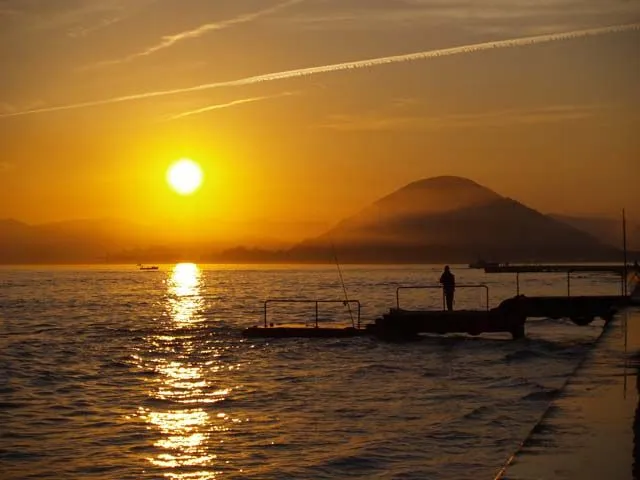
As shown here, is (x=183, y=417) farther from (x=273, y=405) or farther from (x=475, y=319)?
(x=475, y=319)

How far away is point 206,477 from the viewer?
14.2m

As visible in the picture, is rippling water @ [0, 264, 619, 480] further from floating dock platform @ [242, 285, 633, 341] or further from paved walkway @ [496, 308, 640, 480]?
paved walkway @ [496, 308, 640, 480]

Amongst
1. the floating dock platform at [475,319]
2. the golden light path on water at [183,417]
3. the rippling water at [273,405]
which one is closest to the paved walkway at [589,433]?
the rippling water at [273,405]

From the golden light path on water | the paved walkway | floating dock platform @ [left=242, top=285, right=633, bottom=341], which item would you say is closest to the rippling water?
the golden light path on water

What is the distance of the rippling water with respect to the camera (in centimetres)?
1522

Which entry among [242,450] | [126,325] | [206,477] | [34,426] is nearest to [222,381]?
[34,426]

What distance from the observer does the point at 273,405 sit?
21.7 metres

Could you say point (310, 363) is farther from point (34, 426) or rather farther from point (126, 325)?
point (126, 325)

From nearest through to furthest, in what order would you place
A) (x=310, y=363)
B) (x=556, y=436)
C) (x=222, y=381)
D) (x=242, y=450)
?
(x=556, y=436) → (x=242, y=450) → (x=222, y=381) → (x=310, y=363)

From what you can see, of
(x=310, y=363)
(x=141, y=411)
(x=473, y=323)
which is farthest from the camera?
(x=473, y=323)

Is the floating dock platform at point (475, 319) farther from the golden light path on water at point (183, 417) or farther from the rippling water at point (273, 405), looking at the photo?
the golden light path on water at point (183, 417)

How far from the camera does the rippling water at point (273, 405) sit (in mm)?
15219

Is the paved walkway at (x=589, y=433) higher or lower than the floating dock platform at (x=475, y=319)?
higher

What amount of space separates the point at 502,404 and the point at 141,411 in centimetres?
867
